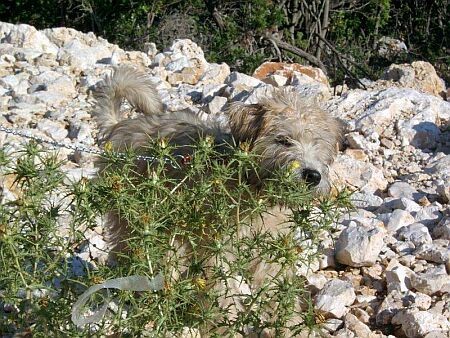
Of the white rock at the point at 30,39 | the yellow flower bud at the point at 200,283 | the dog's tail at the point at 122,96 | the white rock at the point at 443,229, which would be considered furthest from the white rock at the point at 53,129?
the yellow flower bud at the point at 200,283

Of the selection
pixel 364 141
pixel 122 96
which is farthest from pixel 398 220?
pixel 122 96

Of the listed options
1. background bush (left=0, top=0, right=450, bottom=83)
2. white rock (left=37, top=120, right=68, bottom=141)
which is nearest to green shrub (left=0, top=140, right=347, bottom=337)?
white rock (left=37, top=120, right=68, bottom=141)

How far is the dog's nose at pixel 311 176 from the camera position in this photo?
4.46m

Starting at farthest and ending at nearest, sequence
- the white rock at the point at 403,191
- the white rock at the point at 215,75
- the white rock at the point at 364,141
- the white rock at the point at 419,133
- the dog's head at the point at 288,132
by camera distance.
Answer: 1. the white rock at the point at 215,75
2. the white rock at the point at 419,133
3. the white rock at the point at 364,141
4. the white rock at the point at 403,191
5. the dog's head at the point at 288,132

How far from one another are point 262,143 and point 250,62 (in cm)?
725

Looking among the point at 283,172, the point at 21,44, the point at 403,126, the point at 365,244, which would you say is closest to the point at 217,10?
the point at 21,44

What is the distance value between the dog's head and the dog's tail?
38.9 inches

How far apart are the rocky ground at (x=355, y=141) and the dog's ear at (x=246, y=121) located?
0.85m

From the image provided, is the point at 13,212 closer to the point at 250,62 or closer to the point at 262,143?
the point at 262,143

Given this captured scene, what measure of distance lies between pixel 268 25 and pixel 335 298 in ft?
27.2

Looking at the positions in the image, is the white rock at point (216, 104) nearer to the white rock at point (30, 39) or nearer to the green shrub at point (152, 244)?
the white rock at point (30, 39)

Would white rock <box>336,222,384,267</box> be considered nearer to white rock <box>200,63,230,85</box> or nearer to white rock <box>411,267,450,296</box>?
white rock <box>411,267,450,296</box>

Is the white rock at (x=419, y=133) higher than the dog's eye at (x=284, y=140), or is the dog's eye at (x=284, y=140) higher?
the dog's eye at (x=284, y=140)

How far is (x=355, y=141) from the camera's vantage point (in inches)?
281
